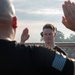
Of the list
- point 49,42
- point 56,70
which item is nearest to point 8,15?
point 56,70

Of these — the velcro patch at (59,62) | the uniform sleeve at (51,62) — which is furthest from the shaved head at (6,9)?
the velcro patch at (59,62)

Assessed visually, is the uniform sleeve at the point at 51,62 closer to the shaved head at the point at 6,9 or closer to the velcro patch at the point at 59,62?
the velcro patch at the point at 59,62

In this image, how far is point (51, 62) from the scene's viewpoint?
226cm

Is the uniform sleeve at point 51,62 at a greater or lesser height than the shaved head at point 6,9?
lesser

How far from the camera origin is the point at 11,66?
2285 millimetres

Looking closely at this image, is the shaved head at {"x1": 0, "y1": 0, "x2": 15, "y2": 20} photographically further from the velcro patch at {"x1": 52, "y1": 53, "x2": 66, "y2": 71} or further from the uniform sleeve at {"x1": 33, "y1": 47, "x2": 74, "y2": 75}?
the velcro patch at {"x1": 52, "y1": 53, "x2": 66, "y2": 71}

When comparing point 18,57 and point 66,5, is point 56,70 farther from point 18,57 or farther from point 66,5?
point 66,5

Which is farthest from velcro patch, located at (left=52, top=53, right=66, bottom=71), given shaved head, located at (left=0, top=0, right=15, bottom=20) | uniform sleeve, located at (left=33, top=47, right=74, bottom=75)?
shaved head, located at (left=0, top=0, right=15, bottom=20)

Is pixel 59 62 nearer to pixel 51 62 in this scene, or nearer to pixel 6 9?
pixel 51 62

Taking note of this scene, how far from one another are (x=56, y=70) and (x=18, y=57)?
0.27m

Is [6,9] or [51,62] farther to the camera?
[6,9]

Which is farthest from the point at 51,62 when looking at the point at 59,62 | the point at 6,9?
the point at 6,9

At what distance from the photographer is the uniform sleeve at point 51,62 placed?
2.26 meters

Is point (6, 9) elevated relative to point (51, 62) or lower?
elevated
